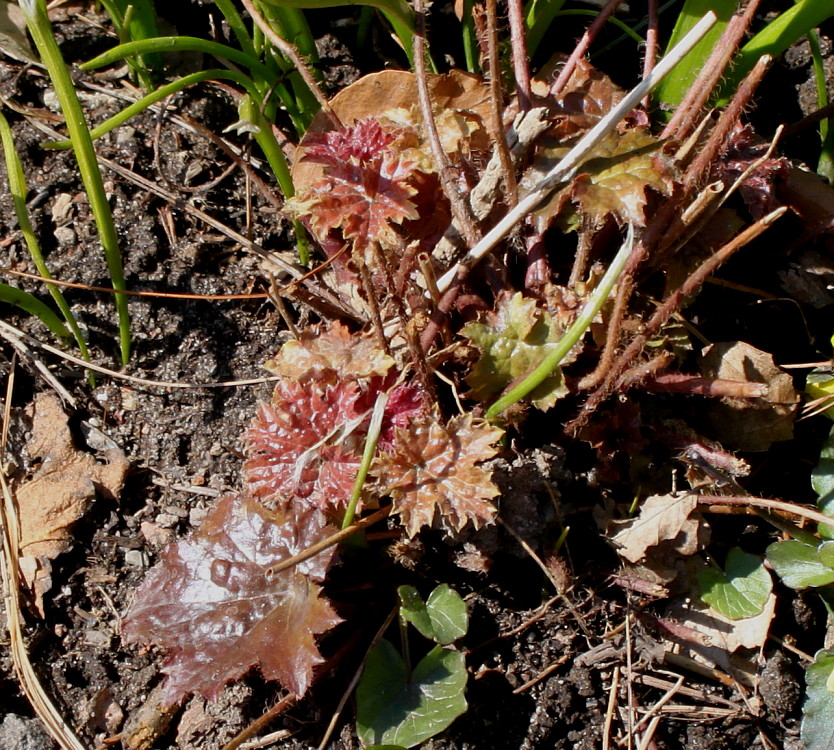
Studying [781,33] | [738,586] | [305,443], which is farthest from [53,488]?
[781,33]

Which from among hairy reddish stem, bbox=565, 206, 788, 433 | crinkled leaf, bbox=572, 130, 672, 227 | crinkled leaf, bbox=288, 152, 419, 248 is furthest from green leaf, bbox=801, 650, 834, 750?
crinkled leaf, bbox=288, 152, 419, 248

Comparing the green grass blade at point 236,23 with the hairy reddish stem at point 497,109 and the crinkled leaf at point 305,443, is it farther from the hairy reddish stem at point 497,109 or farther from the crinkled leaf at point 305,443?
the crinkled leaf at point 305,443

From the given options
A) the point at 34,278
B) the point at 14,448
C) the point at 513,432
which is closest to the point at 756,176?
the point at 513,432

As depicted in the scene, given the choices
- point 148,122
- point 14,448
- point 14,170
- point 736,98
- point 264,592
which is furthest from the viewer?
point 148,122

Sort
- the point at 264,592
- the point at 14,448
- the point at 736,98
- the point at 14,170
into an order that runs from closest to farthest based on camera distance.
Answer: the point at 736,98
the point at 264,592
the point at 14,170
the point at 14,448

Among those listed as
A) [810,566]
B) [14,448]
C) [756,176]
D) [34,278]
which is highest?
[756,176]

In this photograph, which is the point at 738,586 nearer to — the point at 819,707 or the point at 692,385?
the point at 819,707

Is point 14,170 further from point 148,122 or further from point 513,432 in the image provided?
point 513,432
